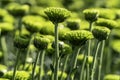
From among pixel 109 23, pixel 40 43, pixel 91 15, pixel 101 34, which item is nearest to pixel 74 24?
pixel 109 23

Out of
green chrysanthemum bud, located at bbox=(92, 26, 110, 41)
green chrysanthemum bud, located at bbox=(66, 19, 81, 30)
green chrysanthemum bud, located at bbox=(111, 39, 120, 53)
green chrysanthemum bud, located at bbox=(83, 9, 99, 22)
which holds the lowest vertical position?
green chrysanthemum bud, located at bbox=(92, 26, 110, 41)

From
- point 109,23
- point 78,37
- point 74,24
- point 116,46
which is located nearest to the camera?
point 78,37

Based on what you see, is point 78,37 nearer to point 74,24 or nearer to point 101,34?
point 101,34

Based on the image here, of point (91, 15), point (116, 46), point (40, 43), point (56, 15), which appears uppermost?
point (116, 46)

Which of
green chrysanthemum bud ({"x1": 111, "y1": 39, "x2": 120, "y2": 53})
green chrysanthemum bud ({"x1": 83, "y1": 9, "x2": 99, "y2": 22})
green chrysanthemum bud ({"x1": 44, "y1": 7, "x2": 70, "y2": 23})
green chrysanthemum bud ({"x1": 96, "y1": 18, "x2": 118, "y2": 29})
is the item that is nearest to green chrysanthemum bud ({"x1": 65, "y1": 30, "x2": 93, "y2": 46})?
green chrysanthemum bud ({"x1": 44, "y1": 7, "x2": 70, "y2": 23})

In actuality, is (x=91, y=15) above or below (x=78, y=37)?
above

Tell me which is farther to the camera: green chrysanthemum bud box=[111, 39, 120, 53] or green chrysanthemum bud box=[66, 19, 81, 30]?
green chrysanthemum bud box=[111, 39, 120, 53]

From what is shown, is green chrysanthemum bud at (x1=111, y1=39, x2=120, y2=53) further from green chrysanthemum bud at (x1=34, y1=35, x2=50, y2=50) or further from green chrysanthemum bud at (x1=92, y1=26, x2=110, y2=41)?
green chrysanthemum bud at (x1=34, y1=35, x2=50, y2=50)

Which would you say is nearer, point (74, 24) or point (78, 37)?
point (78, 37)

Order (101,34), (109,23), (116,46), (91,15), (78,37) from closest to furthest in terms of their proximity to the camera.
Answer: (78,37), (101,34), (91,15), (109,23), (116,46)

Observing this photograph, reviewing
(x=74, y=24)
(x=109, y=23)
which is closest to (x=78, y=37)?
(x=109, y=23)

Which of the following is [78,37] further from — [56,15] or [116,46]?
[116,46]

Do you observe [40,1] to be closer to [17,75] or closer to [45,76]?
[45,76]

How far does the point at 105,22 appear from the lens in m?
2.66
